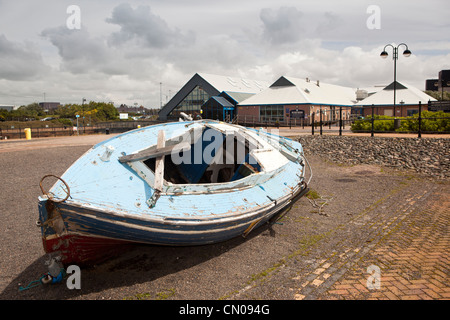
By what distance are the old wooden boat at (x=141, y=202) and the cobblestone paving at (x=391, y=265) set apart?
1612 millimetres

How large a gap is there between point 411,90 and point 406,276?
147ft

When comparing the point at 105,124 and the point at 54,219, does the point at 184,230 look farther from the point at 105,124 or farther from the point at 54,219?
the point at 105,124

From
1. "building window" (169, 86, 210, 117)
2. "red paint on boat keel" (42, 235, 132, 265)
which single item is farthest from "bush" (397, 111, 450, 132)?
"building window" (169, 86, 210, 117)

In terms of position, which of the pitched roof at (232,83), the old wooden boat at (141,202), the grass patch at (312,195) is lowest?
the grass patch at (312,195)

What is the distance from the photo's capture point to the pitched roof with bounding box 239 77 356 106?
39062 mm

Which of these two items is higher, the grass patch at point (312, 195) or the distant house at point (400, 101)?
the distant house at point (400, 101)

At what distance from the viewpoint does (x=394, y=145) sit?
15141 mm

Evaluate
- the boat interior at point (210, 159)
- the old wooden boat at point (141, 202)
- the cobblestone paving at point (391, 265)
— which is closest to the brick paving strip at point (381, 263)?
the cobblestone paving at point (391, 265)

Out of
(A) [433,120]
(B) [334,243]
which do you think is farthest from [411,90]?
(B) [334,243]

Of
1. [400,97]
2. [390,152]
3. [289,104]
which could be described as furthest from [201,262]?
[400,97]

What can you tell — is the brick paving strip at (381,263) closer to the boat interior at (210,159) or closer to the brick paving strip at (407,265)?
the brick paving strip at (407,265)

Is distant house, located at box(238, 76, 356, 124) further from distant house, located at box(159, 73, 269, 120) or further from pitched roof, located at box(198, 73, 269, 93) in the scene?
pitched roof, located at box(198, 73, 269, 93)

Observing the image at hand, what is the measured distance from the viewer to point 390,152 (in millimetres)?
14789

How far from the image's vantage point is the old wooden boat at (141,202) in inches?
170
